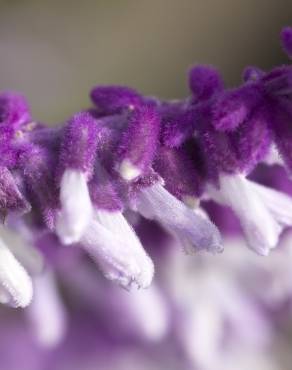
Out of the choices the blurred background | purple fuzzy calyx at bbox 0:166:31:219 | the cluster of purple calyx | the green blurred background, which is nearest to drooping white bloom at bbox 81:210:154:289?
the cluster of purple calyx

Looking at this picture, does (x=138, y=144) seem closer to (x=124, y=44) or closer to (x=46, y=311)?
(x=46, y=311)

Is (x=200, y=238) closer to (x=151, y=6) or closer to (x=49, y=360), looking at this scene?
(x=49, y=360)

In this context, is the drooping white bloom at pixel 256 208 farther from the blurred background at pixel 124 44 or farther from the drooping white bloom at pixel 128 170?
the blurred background at pixel 124 44

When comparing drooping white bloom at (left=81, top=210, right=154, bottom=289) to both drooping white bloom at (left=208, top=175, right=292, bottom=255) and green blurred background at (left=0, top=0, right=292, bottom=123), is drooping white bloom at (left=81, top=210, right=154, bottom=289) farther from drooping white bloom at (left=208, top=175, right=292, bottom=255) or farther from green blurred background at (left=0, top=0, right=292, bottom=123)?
green blurred background at (left=0, top=0, right=292, bottom=123)

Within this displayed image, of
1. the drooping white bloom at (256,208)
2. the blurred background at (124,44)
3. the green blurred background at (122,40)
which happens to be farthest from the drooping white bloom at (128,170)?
the green blurred background at (122,40)

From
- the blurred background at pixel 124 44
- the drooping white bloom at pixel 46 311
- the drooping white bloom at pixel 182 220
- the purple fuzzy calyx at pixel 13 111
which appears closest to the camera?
the drooping white bloom at pixel 182 220

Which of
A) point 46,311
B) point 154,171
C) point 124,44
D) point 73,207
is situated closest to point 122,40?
point 124,44
